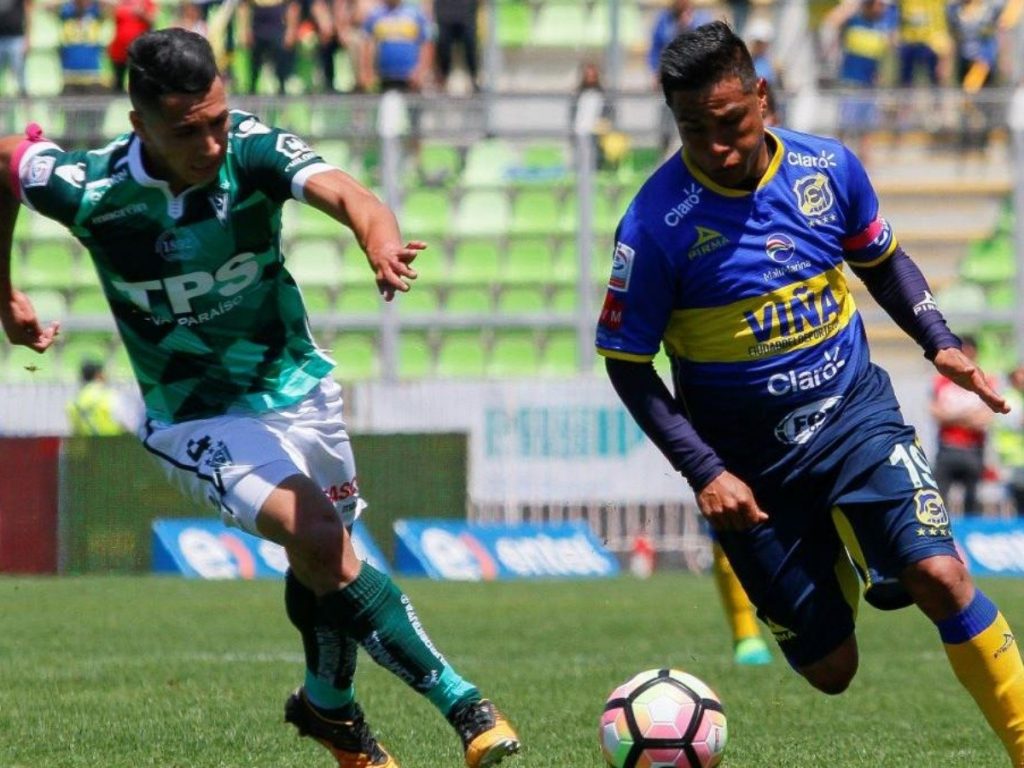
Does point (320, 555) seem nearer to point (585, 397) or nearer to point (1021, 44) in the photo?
point (585, 397)

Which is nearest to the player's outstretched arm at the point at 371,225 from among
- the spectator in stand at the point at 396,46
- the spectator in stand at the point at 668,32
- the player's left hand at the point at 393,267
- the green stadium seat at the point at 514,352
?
the player's left hand at the point at 393,267

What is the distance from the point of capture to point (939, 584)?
5.96m

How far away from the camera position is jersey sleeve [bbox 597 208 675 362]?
20.1ft

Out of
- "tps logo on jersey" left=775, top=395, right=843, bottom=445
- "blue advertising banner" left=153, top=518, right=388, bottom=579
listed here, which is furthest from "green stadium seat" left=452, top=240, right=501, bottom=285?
"tps logo on jersey" left=775, top=395, right=843, bottom=445

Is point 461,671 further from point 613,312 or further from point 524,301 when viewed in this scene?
point 524,301

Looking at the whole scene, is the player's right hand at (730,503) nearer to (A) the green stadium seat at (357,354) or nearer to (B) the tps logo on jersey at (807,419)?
(B) the tps logo on jersey at (807,419)

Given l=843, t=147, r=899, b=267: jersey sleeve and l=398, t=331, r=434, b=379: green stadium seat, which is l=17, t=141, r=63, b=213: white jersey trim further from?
l=398, t=331, r=434, b=379: green stadium seat

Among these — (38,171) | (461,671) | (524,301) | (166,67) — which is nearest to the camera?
(166,67)

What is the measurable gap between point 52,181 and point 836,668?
302 centimetres

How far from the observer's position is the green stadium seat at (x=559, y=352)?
21.6 metres

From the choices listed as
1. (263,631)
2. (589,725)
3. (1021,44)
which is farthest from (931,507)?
(1021,44)

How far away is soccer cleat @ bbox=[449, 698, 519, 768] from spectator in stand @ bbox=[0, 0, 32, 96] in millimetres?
18303

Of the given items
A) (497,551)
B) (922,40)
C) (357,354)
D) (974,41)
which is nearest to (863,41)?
(922,40)

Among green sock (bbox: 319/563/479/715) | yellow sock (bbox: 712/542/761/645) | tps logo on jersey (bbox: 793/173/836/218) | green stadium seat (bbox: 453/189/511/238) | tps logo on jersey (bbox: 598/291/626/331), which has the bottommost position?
green stadium seat (bbox: 453/189/511/238)
